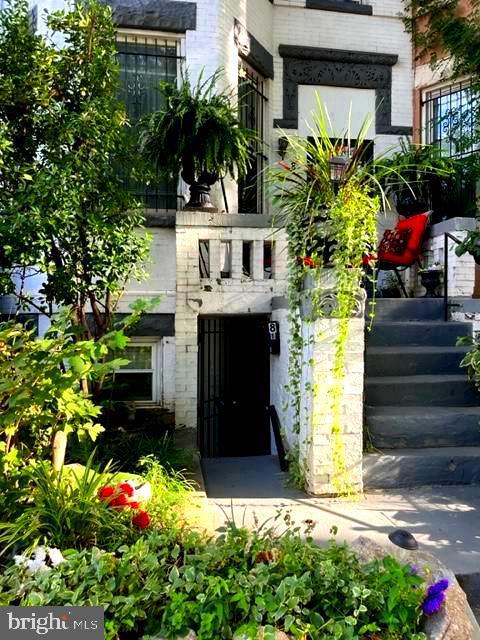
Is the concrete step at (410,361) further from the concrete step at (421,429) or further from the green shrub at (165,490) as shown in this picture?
the green shrub at (165,490)

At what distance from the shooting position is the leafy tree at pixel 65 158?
150 inches

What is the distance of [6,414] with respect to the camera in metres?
2.53

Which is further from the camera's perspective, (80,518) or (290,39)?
(290,39)

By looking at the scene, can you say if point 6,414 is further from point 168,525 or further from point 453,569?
point 453,569

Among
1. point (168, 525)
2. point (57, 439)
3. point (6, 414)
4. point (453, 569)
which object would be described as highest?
point (6, 414)

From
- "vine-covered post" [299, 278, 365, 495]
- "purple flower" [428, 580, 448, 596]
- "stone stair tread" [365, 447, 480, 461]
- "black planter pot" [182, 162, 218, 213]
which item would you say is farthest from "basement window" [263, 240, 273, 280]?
"purple flower" [428, 580, 448, 596]

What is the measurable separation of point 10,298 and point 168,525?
151 inches

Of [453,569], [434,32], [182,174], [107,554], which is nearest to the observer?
[107,554]

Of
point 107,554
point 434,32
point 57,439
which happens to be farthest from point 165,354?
point 434,32

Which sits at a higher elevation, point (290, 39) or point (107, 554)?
point (290, 39)

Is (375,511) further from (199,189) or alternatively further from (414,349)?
(199,189)

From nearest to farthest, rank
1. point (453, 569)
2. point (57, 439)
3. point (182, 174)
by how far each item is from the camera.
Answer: point (453, 569) → point (57, 439) → point (182, 174)

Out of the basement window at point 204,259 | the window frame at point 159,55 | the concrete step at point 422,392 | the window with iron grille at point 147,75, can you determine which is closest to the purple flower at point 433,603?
the concrete step at point 422,392

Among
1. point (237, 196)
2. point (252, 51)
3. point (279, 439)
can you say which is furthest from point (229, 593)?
point (252, 51)
